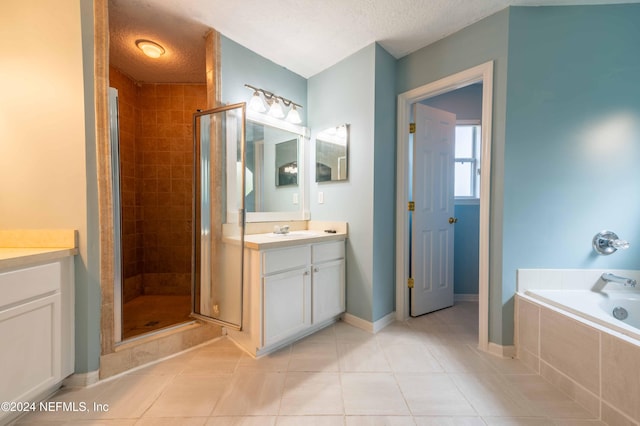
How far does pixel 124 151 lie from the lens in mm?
2914

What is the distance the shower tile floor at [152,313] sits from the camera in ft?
7.27

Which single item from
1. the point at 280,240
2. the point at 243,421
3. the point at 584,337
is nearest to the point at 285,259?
the point at 280,240

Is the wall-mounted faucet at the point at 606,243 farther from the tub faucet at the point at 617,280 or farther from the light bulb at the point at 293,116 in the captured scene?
the light bulb at the point at 293,116

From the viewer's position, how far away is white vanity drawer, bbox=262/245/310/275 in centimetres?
182

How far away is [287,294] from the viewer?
1948 mm

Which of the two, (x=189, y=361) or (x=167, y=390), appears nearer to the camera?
(x=167, y=390)

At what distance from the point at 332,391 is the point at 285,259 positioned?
887 mm

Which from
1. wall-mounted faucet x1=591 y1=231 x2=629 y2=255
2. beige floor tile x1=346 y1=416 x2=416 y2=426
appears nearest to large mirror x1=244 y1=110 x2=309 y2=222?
beige floor tile x1=346 y1=416 x2=416 y2=426

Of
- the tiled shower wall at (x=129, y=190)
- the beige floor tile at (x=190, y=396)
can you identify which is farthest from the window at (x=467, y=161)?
the tiled shower wall at (x=129, y=190)

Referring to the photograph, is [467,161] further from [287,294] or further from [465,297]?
[287,294]

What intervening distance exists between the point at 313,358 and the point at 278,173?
1.67 meters

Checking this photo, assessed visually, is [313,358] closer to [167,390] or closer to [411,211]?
[167,390]

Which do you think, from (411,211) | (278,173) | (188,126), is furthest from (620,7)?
(188,126)

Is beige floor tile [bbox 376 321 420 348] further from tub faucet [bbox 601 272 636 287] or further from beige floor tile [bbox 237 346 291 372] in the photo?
tub faucet [bbox 601 272 636 287]
